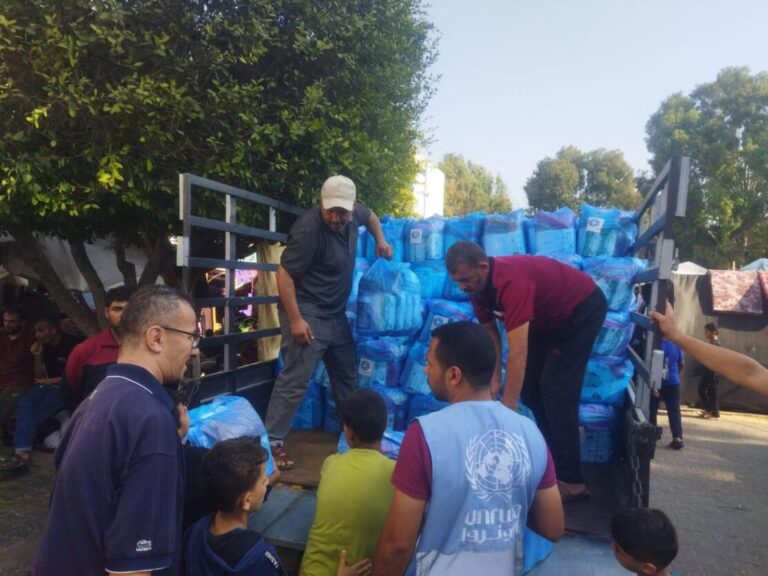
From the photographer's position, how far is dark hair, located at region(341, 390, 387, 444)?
234cm

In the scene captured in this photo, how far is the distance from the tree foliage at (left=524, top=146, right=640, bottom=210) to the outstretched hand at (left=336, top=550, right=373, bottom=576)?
31488mm

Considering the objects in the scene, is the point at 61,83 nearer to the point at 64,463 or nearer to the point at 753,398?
the point at 64,463

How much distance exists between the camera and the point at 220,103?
4.54 m

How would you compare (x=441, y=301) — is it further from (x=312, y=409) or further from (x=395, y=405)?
(x=312, y=409)

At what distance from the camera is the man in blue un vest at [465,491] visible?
5.32 feet

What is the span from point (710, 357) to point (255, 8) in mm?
4326

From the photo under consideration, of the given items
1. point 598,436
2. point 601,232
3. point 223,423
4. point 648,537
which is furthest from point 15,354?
point 648,537

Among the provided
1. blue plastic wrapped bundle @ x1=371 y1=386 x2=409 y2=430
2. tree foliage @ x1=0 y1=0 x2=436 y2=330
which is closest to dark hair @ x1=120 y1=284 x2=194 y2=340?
blue plastic wrapped bundle @ x1=371 y1=386 x2=409 y2=430

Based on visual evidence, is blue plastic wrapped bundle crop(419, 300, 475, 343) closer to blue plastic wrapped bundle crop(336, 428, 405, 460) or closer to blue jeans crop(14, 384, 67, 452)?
blue plastic wrapped bundle crop(336, 428, 405, 460)

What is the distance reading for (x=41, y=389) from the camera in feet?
18.3

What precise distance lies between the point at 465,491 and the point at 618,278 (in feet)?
8.34

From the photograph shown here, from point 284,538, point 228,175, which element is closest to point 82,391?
point 284,538

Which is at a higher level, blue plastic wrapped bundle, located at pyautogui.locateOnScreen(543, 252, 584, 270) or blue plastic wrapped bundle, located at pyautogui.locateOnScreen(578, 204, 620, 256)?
blue plastic wrapped bundle, located at pyautogui.locateOnScreen(578, 204, 620, 256)

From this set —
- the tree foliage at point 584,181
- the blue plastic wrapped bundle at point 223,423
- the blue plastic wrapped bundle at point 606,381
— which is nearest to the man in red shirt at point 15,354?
the blue plastic wrapped bundle at point 223,423
